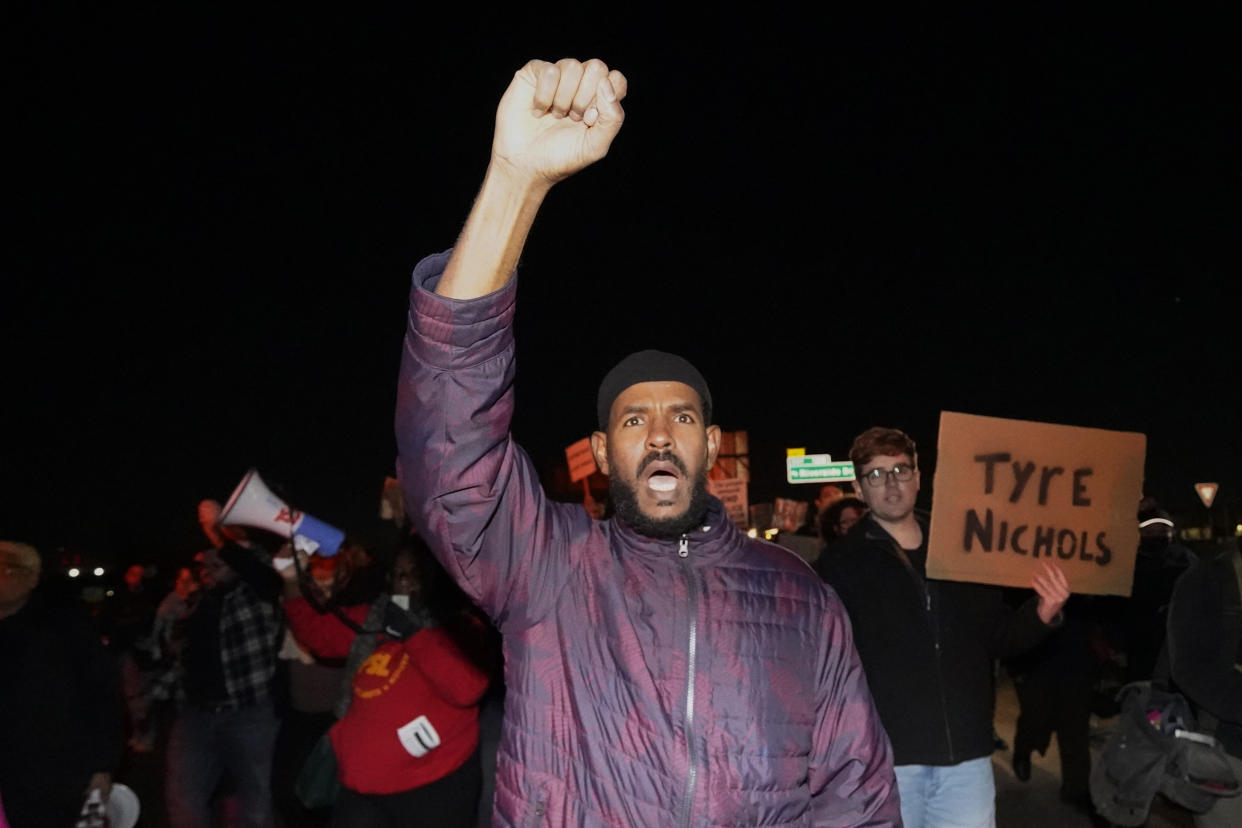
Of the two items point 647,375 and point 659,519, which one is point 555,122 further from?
point 659,519

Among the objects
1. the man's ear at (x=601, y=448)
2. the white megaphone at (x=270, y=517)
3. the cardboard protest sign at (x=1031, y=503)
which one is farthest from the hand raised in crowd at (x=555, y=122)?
the white megaphone at (x=270, y=517)

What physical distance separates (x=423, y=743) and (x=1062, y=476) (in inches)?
115

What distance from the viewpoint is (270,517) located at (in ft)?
20.8

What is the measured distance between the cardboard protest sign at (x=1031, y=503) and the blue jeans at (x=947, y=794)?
0.79 meters

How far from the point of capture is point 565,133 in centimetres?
173

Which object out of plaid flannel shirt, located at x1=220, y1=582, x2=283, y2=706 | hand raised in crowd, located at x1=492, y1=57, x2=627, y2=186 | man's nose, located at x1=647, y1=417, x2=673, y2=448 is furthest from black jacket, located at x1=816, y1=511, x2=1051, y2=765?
plaid flannel shirt, located at x1=220, y1=582, x2=283, y2=706

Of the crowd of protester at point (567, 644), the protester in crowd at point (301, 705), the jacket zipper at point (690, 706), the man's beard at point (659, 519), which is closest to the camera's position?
the crowd of protester at point (567, 644)

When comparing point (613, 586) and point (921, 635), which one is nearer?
point (613, 586)

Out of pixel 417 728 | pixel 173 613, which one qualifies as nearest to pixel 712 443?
pixel 417 728

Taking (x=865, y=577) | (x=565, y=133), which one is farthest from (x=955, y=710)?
(x=565, y=133)

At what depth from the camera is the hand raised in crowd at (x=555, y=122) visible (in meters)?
1.71

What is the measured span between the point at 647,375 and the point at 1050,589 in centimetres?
245

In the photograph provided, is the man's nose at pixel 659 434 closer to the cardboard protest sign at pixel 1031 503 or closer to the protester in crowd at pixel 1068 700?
the cardboard protest sign at pixel 1031 503

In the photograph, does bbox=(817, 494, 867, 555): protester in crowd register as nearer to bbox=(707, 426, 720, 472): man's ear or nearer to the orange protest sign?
bbox=(707, 426, 720, 472): man's ear
